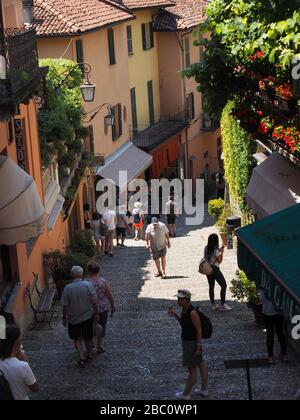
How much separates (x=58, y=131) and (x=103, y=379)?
12225 millimetres

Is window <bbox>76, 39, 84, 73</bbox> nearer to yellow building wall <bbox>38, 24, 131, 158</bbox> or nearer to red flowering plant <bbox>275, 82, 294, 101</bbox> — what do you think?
yellow building wall <bbox>38, 24, 131, 158</bbox>

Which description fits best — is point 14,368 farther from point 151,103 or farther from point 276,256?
point 151,103

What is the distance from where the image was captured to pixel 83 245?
2620cm

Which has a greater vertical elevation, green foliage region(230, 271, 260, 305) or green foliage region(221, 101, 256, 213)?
green foliage region(230, 271, 260, 305)

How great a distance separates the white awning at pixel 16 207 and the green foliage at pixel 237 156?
11.4 m

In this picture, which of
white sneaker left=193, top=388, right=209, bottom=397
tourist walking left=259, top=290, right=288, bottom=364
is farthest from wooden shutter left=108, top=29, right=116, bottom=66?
white sneaker left=193, top=388, right=209, bottom=397

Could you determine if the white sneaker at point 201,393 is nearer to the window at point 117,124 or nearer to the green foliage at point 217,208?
the green foliage at point 217,208

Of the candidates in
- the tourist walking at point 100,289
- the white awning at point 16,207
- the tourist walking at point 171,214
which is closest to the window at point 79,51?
the tourist walking at point 171,214

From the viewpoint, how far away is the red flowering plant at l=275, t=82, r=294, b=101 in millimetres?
14914

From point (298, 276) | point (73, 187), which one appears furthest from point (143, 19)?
point (298, 276)

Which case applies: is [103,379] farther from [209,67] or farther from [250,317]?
[209,67]

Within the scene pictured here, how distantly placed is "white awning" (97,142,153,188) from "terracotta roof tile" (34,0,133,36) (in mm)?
5511

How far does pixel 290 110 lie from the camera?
15.1 m

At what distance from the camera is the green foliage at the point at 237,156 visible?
2586 centimetres
